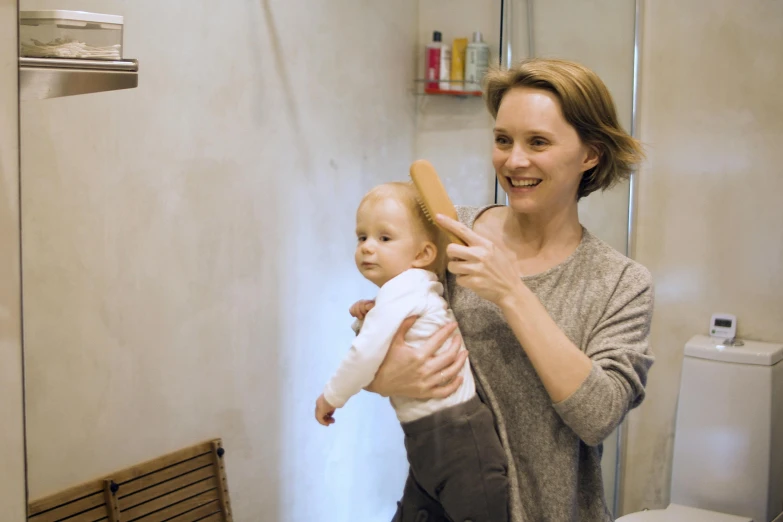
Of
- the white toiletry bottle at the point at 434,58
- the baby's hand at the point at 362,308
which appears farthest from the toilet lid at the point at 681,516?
the white toiletry bottle at the point at 434,58

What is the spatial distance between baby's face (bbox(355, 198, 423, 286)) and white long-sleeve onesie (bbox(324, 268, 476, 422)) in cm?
3

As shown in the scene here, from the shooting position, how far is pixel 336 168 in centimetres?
269

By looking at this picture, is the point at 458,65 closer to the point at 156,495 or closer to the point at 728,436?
the point at 728,436

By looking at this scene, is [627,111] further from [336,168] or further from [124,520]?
[124,520]

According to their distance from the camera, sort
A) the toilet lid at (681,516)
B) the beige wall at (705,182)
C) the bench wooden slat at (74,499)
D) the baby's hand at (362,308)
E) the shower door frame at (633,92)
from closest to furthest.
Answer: the baby's hand at (362,308), the bench wooden slat at (74,499), the toilet lid at (681,516), the beige wall at (705,182), the shower door frame at (633,92)

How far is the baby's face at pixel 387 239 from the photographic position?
1.36m

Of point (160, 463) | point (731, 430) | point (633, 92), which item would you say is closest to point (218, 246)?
point (160, 463)

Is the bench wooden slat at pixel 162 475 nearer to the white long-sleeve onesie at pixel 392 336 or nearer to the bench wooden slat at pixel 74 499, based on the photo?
the bench wooden slat at pixel 74 499

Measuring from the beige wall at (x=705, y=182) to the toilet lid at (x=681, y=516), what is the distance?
38 centimetres

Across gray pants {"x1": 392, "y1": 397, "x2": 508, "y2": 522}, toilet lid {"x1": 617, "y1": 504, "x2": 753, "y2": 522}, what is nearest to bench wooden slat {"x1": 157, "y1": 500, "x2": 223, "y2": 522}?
gray pants {"x1": 392, "y1": 397, "x2": 508, "y2": 522}

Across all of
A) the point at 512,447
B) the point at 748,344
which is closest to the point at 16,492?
the point at 512,447

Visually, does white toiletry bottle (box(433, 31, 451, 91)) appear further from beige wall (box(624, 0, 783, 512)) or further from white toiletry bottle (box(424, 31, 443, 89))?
beige wall (box(624, 0, 783, 512))

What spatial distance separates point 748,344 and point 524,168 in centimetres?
175

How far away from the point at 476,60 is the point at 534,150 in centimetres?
185
